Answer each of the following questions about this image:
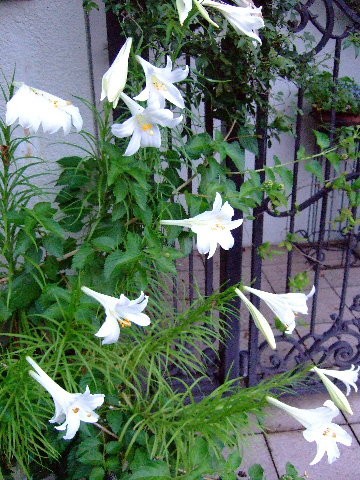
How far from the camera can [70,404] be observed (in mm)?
1524

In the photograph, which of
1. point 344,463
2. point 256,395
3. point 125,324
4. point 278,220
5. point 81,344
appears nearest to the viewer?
point 125,324

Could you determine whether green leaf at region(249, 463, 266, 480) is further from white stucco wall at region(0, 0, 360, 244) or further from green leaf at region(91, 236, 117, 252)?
white stucco wall at region(0, 0, 360, 244)

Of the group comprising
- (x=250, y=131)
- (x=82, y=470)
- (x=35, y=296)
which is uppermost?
(x=250, y=131)

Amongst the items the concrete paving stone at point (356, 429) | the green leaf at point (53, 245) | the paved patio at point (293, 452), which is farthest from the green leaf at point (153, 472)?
the concrete paving stone at point (356, 429)

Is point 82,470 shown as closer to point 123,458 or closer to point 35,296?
point 123,458

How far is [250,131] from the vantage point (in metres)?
2.29

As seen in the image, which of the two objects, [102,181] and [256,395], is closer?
[256,395]

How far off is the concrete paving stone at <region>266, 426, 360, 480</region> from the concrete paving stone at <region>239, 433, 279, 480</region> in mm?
27

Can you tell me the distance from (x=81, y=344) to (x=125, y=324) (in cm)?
37

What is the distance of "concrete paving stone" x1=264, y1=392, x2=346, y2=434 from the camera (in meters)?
2.79

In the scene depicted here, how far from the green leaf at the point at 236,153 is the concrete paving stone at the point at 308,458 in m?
1.34

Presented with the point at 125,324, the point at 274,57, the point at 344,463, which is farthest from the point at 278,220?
the point at 125,324

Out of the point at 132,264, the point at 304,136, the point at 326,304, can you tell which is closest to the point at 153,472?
the point at 132,264

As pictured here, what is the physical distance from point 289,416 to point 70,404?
164 cm
